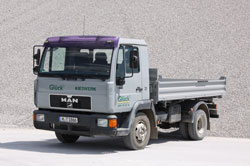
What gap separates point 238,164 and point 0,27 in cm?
2827

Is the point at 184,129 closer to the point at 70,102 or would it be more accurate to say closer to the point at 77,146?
the point at 77,146

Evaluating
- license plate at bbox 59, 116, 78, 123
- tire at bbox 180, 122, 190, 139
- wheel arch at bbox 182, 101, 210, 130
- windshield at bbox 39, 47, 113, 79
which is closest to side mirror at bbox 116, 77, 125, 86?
windshield at bbox 39, 47, 113, 79

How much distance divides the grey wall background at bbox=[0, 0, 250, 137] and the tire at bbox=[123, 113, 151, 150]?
444 cm

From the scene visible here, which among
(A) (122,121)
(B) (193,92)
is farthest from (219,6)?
(A) (122,121)

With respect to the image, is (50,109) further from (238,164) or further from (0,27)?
(0,27)

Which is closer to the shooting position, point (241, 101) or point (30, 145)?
point (30, 145)

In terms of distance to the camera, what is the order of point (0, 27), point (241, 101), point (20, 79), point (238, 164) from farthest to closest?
point (0, 27) → point (20, 79) → point (241, 101) → point (238, 164)

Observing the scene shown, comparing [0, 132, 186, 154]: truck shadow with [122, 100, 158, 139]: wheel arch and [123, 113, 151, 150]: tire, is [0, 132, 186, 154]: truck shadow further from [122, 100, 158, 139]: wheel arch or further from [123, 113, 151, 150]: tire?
[122, 100, 158, 139]: wheel arch

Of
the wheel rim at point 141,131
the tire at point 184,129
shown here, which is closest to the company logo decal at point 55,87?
the wheel rim at point 141,131

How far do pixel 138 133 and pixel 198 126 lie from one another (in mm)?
3188

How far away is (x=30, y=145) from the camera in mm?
10453

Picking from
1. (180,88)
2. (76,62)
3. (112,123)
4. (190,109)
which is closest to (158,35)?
(190,109)

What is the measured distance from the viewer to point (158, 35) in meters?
31.3

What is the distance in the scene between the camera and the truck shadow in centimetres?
984
